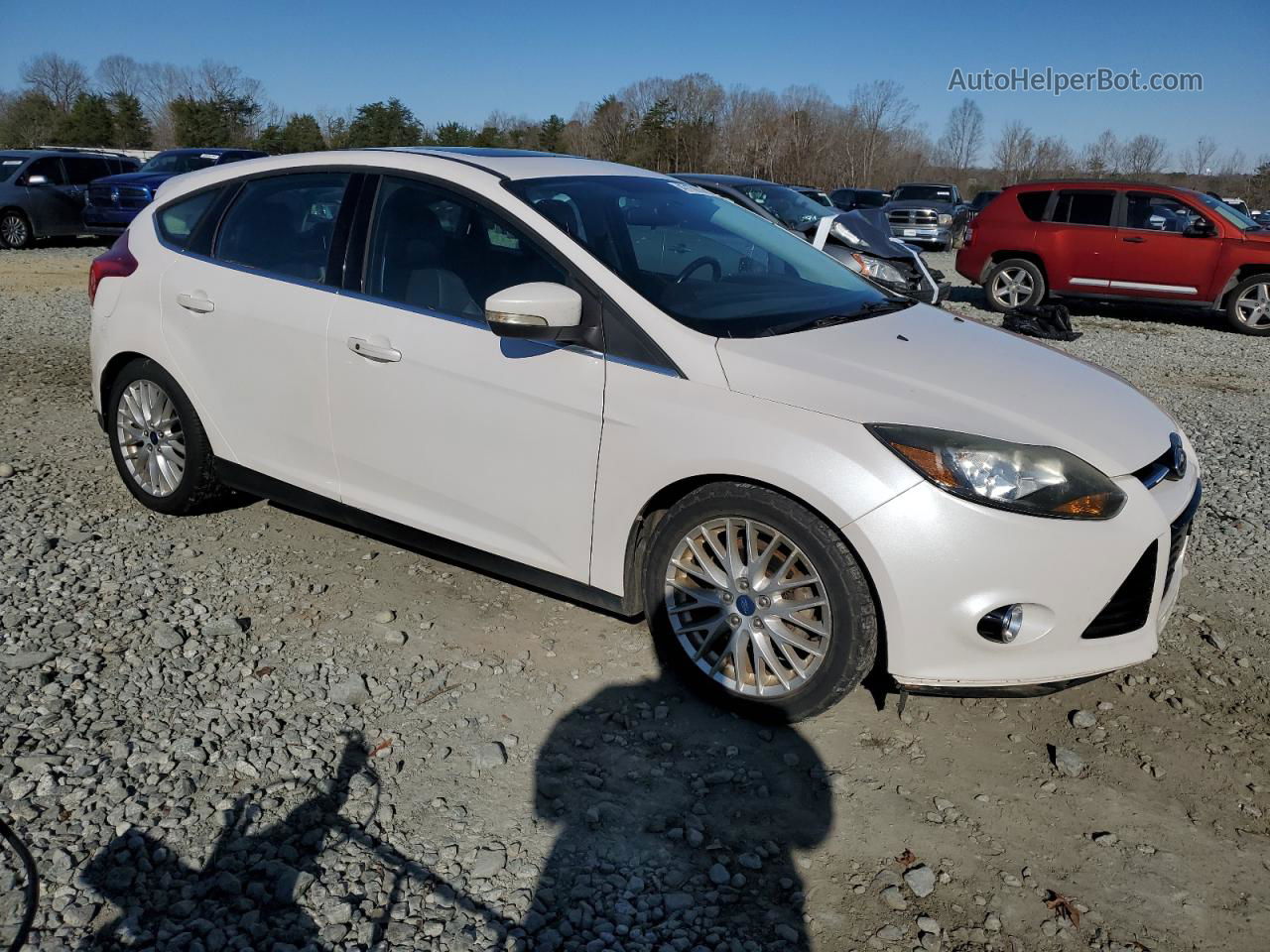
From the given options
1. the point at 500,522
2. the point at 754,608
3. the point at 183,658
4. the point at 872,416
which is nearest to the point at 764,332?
the point at 872,416

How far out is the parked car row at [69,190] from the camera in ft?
55.3

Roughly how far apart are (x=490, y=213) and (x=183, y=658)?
1.94 meters

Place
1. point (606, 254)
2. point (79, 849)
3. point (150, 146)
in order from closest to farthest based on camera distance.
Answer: point (79, 849)
point (606, 254)
point (150, 146)

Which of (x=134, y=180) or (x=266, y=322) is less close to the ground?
(x=134, y=180)

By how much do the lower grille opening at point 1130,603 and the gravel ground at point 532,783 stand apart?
47 cm

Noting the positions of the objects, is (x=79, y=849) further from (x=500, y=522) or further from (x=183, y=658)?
(x=500, y=522)

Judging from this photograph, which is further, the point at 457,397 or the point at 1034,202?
the point at 1034,202

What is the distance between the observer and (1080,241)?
43.3 ft

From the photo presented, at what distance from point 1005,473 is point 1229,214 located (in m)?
12.1

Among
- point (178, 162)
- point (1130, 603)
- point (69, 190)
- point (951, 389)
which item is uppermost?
point (178, 162)

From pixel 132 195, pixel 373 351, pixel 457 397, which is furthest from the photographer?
pixel 132 195

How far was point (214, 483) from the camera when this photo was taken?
15.2 feet

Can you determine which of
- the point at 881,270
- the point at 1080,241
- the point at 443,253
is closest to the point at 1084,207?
the point at 1080,241

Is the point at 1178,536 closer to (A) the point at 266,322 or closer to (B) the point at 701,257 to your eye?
(B) the point at 701,257
